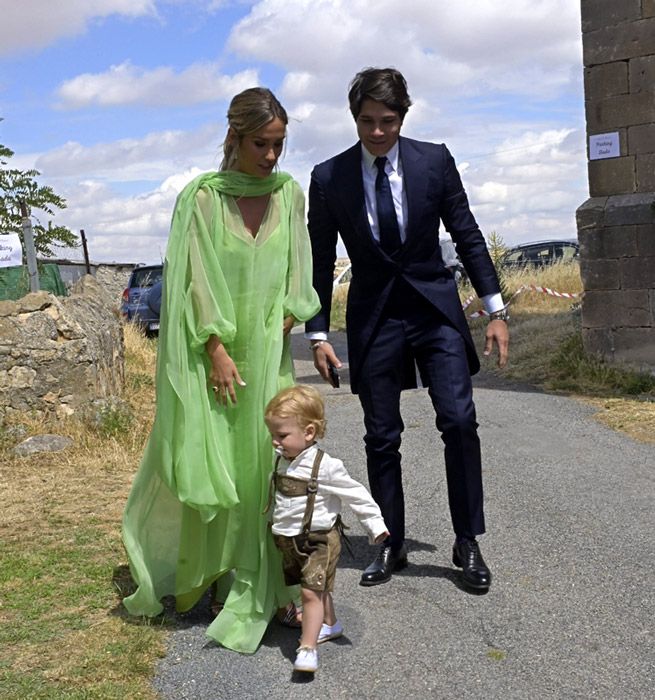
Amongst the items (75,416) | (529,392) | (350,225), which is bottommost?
(529,392)

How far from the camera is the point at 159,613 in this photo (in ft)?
13.4

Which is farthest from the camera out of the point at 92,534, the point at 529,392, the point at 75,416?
the point at 529,392

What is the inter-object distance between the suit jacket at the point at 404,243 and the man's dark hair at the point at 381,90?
0.72 ft

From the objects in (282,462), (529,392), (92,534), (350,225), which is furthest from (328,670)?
(529,392)

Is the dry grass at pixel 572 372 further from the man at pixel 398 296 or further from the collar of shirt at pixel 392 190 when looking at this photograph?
the collar of shirt at pixel 392 190

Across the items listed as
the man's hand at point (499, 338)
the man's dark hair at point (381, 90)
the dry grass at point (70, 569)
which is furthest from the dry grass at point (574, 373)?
the man's dark hair at point (381, 90)

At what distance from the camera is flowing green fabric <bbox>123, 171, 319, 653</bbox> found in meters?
3.86

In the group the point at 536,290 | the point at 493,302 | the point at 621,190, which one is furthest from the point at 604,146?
the point at 536,290

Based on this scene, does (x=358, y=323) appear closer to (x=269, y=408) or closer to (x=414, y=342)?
(x=414, y=342)

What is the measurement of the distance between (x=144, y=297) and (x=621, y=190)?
1123 centimetres

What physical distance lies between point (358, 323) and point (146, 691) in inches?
71.8

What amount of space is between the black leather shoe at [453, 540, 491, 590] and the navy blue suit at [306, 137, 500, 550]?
59mm

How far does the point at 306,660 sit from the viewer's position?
3.50 meters

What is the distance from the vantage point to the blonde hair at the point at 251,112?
3.82 meters
